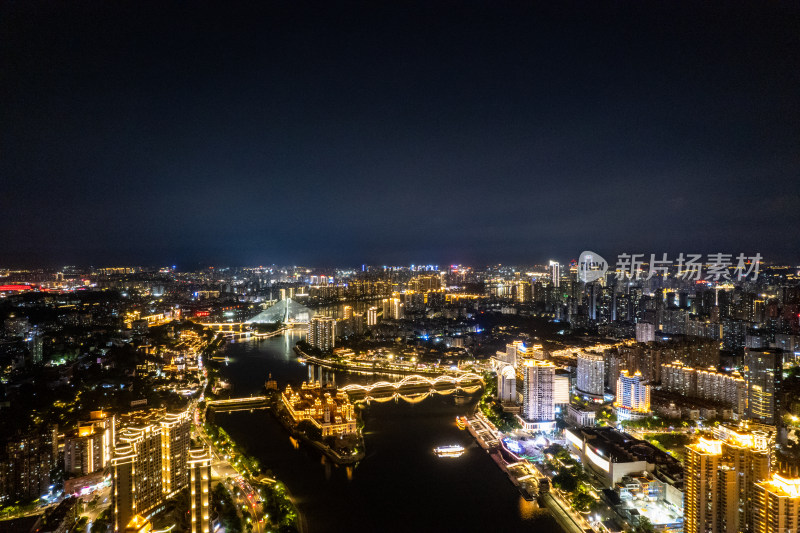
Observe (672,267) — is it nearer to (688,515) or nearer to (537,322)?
(537,322)

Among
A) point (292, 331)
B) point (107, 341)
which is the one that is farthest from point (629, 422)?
point (292, 331)

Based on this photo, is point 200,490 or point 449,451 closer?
point 200,490

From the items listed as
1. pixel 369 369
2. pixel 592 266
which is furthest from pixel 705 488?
pixel 592 266

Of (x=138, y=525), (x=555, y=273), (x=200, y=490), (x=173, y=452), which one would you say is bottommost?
(x=138, y=525)

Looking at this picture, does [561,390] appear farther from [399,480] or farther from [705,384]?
[399,480]

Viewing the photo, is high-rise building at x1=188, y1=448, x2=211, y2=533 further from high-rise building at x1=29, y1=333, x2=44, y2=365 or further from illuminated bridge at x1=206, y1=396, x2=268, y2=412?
high-rise building at x1=29, y1=333, x2=44, y2=365

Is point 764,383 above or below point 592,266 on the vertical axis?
below
